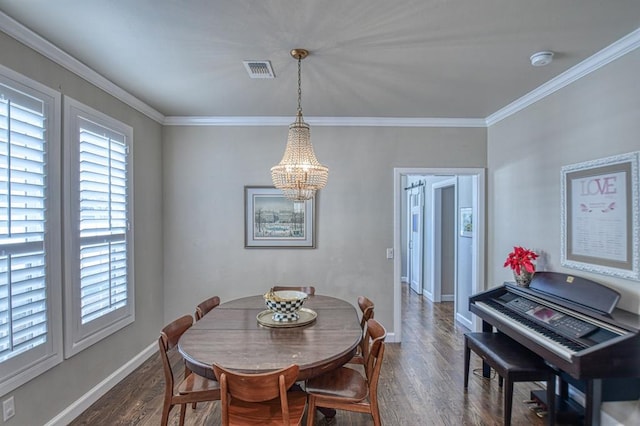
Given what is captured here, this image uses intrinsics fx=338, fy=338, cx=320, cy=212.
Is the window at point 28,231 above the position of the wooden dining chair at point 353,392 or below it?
above

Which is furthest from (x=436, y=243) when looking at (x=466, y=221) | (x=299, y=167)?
(x=299, y=167)

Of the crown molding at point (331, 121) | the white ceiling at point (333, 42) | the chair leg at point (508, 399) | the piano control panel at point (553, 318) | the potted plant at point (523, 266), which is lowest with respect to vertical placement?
the chair leg at point (508, 399)

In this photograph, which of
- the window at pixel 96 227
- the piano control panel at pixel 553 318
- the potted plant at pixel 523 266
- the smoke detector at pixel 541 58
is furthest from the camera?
the potted plant at pixel 523 266

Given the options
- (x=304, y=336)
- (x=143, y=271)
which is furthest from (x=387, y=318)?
(x=143, y=271)

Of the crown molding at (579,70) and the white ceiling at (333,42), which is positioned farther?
the crown molding at (579,70)

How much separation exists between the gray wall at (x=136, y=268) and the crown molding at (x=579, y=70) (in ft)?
12.7

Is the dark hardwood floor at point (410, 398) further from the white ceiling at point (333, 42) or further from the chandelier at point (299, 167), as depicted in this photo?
the white ceiling at point (333, 42)

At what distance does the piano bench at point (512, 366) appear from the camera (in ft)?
7.32

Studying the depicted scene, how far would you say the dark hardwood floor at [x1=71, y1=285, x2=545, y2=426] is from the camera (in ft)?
8.30

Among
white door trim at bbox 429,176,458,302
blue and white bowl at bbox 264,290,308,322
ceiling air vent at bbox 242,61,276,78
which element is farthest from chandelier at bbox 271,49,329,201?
white door trim at bbox 429,176,458,302

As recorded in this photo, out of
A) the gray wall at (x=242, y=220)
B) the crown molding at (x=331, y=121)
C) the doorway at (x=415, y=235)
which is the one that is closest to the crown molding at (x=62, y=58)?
the crown molding at (x=331, y=121)

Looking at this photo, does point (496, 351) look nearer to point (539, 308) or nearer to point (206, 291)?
point (539, 308)

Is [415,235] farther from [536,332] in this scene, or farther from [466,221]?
[536,332]

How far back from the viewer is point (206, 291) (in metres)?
4.05
